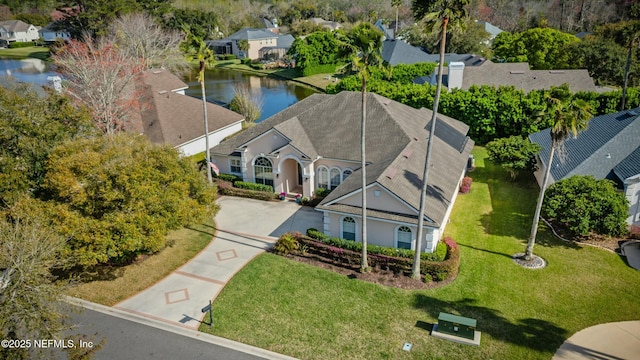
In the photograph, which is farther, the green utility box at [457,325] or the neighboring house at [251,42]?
the neighboring house at [251,42]

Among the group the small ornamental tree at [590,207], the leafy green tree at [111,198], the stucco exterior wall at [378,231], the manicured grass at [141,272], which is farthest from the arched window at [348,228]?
the small ornamental tree at [590,207]

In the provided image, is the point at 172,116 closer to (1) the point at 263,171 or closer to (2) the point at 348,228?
(1) the point at 263,171

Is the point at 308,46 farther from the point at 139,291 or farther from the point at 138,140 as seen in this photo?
the point at 139,291

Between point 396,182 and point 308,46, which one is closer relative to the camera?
point 396,182

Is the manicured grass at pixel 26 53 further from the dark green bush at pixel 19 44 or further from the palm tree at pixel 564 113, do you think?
the palm tree at pixel 564 113

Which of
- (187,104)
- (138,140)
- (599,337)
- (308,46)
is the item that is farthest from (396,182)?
(308,46)

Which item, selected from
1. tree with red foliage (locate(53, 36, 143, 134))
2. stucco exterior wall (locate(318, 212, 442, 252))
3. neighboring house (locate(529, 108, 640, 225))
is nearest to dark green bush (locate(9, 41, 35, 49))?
tree with red foliage (locate(53, 36, 143, 134))
